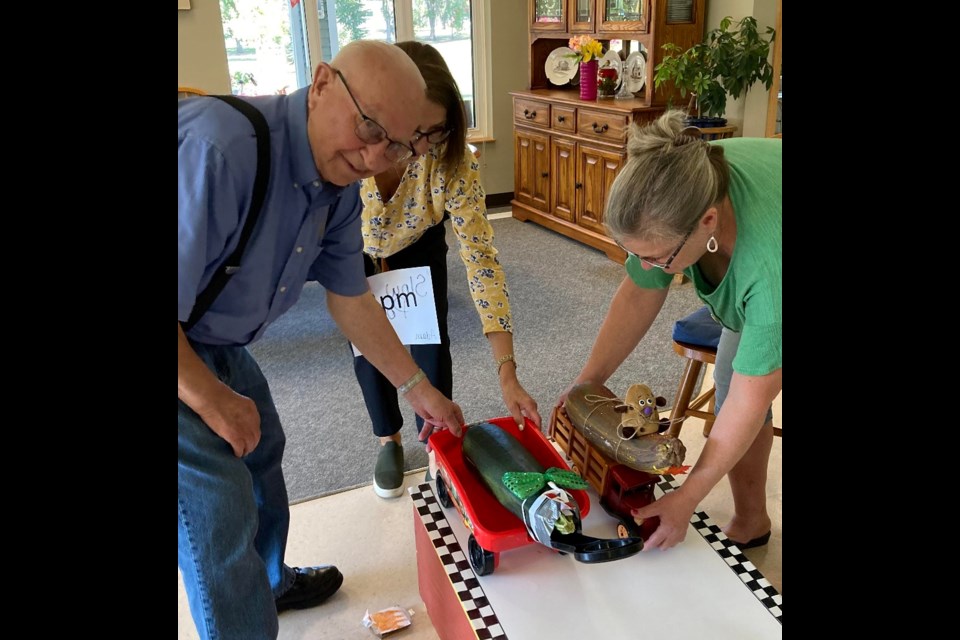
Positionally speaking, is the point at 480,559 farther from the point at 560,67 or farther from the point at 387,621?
the point at 560,67

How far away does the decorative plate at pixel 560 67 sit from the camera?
4.57m

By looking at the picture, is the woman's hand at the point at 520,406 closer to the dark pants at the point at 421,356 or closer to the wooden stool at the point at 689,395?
the dark pants at the point at 421,356

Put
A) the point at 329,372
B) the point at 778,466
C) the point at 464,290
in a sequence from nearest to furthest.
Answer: the point at 778,466 < the point at 329,372 < the point at 464,290

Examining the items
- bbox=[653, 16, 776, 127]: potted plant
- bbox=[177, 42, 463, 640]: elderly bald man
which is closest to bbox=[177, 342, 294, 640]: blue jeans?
bbox=[177, 42, 463, 640]: elderly bald man

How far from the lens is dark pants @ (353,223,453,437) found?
1.91 metres

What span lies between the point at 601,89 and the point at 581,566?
339 centimetres

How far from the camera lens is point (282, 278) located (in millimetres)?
1194

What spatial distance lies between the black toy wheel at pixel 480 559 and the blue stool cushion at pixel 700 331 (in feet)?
3.11

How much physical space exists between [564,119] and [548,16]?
75cm

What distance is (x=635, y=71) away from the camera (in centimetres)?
419

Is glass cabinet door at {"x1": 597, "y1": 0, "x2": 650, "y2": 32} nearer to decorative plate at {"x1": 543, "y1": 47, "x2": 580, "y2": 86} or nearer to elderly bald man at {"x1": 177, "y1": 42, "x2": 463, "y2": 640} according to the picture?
decorative plate at {"x1": 543, "y1": 47, "x2": 580, "y2": 86}
